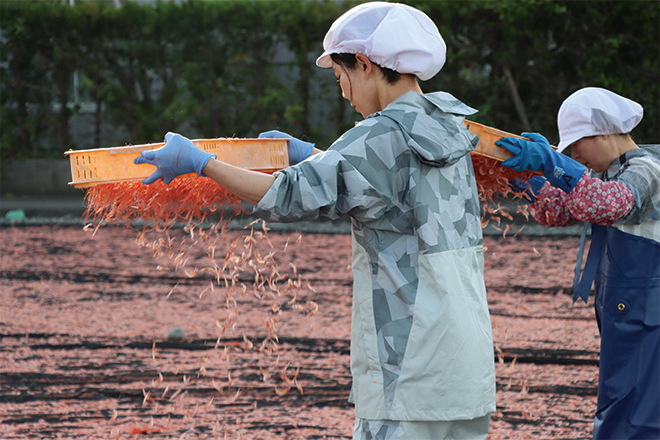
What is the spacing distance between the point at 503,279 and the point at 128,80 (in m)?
10.1

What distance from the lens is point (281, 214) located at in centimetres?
188

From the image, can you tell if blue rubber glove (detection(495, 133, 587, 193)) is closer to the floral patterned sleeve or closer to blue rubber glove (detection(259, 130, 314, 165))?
the floral patterned sleeve

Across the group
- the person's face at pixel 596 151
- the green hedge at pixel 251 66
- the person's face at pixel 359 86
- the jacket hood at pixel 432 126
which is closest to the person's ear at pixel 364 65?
the person's face at pixel 359 86

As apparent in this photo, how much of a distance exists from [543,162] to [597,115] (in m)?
0.37

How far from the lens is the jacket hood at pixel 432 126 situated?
1.93m

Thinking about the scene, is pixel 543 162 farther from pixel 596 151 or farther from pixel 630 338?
pixel 630 338

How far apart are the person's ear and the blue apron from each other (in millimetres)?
1436

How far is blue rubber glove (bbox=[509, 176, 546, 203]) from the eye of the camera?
3.06m

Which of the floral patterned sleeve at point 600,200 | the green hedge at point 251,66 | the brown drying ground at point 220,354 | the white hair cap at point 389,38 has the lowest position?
the brown drying ground at point 220,354

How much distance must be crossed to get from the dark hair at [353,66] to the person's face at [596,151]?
1.28 metres

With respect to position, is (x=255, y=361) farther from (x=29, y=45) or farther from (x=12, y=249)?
(x=29, y=45)

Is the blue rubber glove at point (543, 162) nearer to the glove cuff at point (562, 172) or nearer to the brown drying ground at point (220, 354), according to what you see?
the glove cuff at point (562, 172)

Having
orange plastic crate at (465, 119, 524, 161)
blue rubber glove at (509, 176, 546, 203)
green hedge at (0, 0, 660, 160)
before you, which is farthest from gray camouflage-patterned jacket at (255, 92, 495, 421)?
green hedge at (0, 0, 660, 160)

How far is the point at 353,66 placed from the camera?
207 centimetres
